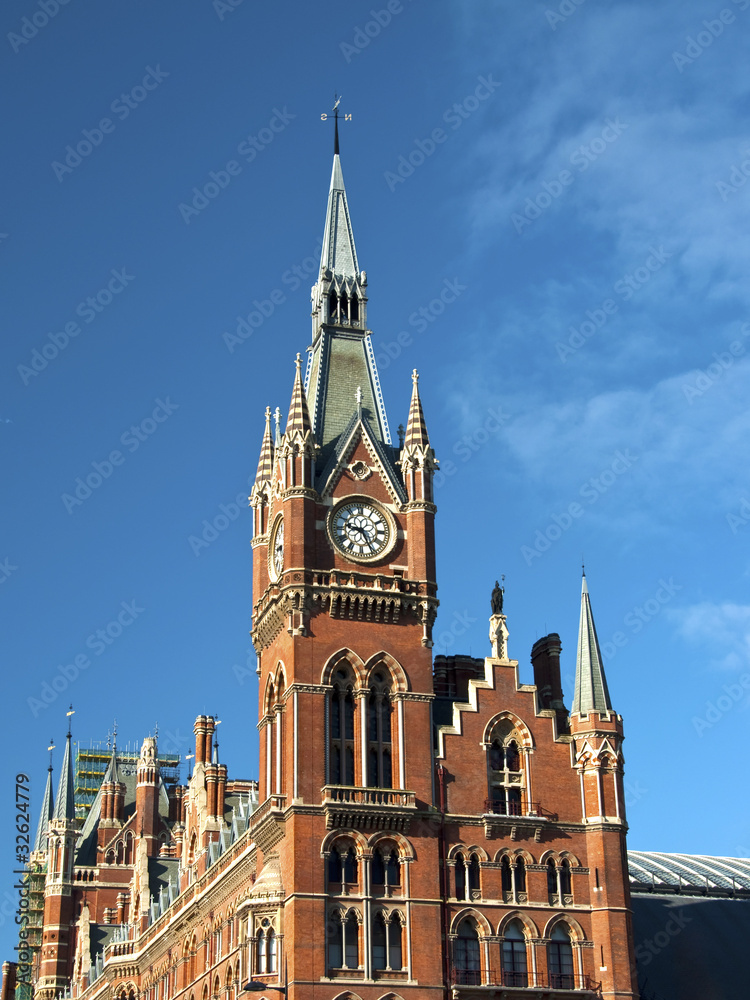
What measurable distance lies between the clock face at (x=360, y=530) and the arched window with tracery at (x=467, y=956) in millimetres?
20659

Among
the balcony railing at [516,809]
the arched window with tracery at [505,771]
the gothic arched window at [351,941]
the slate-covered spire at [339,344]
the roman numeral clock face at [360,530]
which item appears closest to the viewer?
the gothic arched window at [351,941]

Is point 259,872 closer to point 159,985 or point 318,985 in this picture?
point 318,985

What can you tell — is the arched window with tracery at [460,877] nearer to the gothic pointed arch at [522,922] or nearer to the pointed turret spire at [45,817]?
the gothic pointed arch at [522,922]

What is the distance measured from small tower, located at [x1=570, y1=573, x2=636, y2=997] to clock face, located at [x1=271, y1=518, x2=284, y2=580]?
17759 mm

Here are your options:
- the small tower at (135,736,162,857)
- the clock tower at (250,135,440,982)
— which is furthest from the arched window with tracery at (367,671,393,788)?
the small tower at (135,736,162,857)

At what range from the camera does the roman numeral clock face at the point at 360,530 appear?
90188mm

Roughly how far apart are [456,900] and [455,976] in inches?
152

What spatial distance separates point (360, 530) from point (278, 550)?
4869 mm

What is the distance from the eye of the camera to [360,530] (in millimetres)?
91062

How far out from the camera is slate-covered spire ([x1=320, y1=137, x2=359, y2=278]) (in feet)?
339

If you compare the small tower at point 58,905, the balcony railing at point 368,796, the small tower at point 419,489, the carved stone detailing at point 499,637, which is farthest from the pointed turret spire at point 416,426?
the small tower at point 58,905

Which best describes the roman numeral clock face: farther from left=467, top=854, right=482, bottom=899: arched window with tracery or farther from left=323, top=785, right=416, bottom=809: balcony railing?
left=467, top=854, right=482, bottom=899: arched window with tracery

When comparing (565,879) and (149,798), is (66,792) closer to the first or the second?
(149,798)

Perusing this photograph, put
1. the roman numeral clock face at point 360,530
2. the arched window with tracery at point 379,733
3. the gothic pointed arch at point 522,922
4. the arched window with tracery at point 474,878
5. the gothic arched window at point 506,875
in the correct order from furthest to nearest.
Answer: the roman numeral clock face at point 360,530, the gothic arched window at point 506,875, the arched window with tracery at point 379,733, the arched window with tracery at point 474,878, the gothic pointed arch at point 522,922
